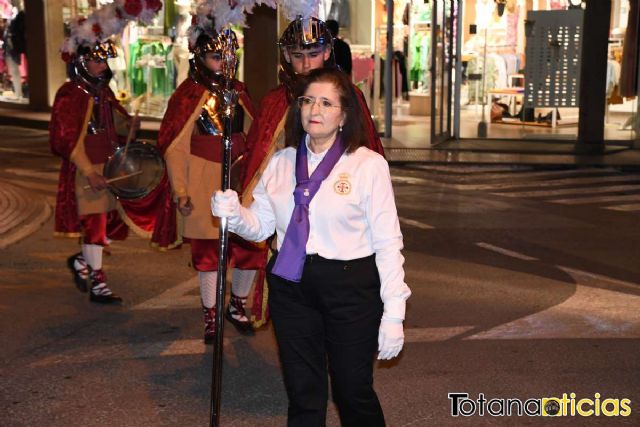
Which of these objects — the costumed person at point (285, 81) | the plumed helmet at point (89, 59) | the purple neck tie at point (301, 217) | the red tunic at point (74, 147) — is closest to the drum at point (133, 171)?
the red tunic at point (74, 147)

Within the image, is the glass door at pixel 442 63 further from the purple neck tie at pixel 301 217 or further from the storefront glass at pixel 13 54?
the purple neck tie at pixel 301 217

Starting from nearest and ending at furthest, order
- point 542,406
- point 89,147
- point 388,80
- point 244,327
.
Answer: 1. point 542,406
2. point 244,327
3. point 89,147
4. point 388,80

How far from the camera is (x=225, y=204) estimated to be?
4.05 metres

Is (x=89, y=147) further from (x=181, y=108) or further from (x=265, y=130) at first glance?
(x=265, y=130)

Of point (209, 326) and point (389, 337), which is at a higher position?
point (389, 337)

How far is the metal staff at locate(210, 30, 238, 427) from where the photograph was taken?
163 inches

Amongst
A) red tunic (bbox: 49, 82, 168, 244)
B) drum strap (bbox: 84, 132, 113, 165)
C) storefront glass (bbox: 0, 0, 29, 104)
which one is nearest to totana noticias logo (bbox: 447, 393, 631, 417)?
red tunic (bbox: 49, 82, 168, 244)

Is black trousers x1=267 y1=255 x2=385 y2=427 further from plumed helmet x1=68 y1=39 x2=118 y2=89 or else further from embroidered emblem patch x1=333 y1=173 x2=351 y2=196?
plumed helmet x1=68 y1=39 x2=118 y2=89

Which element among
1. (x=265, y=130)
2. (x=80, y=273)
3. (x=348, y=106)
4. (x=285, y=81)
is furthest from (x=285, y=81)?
(x=80, y=273)

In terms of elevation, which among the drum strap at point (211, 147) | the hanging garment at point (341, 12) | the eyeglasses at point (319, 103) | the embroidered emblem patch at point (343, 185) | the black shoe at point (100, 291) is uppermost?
the hanging garment at point (341, 12)

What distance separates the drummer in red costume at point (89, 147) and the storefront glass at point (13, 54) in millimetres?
17095

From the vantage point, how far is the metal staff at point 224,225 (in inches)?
163

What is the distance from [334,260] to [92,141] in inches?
150

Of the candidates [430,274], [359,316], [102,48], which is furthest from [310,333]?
[430,274]
